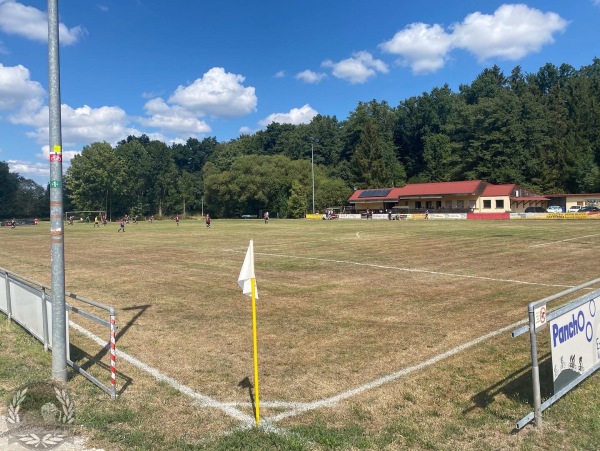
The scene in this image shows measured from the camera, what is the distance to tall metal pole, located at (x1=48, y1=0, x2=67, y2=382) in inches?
249

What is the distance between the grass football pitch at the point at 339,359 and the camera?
5098 mm

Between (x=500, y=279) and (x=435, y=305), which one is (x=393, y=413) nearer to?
(x=435, y=305)

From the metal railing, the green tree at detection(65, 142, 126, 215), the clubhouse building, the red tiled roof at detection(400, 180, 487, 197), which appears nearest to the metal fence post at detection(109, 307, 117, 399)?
the metal railing

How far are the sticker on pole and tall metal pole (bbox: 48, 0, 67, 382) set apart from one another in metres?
6.06

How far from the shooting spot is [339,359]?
743 centimetres

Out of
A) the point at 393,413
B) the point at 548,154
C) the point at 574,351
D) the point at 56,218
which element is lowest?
the point at 393,413

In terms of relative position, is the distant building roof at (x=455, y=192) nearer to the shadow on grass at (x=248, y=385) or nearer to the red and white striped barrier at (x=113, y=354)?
the shadow on grass at (x=248, y=385)

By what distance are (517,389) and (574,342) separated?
3.47ft

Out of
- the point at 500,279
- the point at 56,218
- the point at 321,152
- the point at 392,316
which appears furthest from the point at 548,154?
the point at 56,218

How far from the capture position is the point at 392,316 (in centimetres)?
1020

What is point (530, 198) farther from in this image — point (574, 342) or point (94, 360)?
point (94, 360)

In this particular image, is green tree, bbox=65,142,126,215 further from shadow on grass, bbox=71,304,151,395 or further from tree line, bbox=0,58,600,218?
shadow on grass, bbox=71,304,151,395

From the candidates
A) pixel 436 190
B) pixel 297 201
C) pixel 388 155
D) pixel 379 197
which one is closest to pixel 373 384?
pixel 436 190

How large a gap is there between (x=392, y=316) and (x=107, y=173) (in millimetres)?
118123
